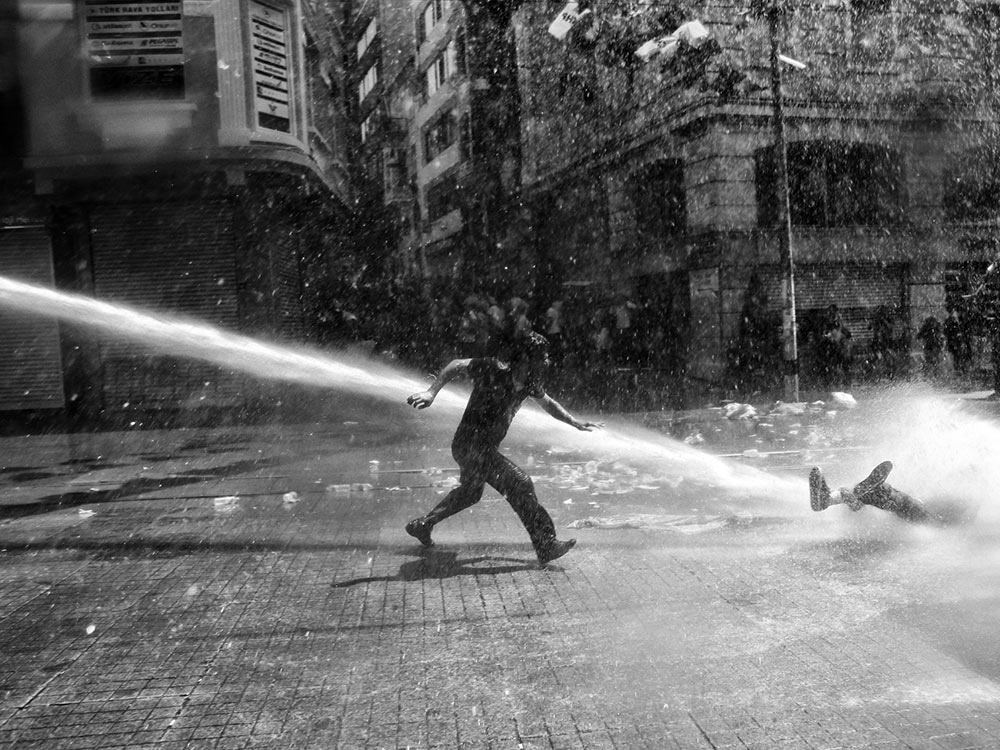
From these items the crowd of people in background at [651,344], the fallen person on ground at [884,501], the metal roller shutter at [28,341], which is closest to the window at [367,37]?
the crowd of people in background at [651,344]

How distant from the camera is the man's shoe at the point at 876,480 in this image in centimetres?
604

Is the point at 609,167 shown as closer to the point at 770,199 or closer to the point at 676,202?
the point at 676,202

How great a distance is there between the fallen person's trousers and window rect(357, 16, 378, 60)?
1520 inches

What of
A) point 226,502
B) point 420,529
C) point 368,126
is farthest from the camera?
point 368,126

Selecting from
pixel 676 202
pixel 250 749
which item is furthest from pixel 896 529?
pixel 676 202

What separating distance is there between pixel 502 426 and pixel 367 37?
40.7 m

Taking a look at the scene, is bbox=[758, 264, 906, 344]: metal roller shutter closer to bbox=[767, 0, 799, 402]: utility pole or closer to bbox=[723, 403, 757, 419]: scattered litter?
bbox=[767, 0, 799, 402]: utility pole

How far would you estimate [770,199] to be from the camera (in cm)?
2080

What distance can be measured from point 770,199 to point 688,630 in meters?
17.6

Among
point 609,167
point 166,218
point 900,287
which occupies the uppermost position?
point 609,167

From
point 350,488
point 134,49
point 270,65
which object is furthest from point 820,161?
point 350,488

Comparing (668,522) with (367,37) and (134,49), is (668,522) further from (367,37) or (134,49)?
(367,37)

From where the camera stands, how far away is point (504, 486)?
613 cm

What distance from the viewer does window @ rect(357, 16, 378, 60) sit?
42.1 meters
